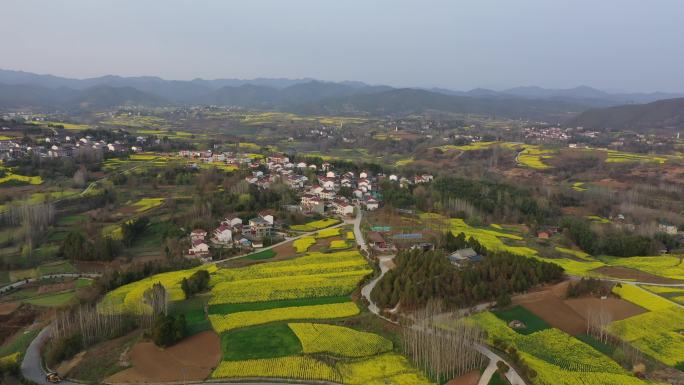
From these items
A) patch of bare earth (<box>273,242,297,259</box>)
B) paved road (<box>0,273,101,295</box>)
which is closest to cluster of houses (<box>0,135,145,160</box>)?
paved road (<box>0,273,101,295</box>)

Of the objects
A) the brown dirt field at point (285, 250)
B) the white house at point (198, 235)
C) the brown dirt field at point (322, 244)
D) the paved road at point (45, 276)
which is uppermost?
the white house at point (198, 235)

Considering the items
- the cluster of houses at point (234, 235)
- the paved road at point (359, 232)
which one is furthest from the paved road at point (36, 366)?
the paved road at point (359, 232)

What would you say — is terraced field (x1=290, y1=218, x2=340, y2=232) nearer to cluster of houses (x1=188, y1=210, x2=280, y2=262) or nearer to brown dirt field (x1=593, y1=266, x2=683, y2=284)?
cluster of houses (x1=188, y1=210, x2=280, y2=262)

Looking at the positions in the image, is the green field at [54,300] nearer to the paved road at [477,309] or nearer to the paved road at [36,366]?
the paved road at [36,366]

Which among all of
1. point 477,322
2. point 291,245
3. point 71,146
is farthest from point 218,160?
point 477,322

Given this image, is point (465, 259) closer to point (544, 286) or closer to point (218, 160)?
point (544, 286)

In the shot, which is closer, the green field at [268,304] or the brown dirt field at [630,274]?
the green field at [268,304]

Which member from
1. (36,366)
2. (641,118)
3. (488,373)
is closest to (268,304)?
(36,366)

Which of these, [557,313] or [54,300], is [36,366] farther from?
[557,313]
